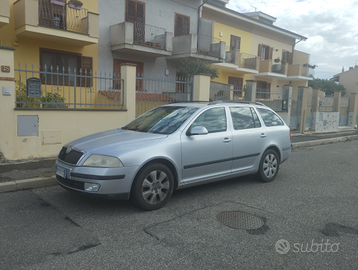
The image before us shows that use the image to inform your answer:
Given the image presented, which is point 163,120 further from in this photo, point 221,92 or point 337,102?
point 337,102

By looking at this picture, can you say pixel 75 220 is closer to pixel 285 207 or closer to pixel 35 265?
pixel 35 265

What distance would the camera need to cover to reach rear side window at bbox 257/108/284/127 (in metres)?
6.33

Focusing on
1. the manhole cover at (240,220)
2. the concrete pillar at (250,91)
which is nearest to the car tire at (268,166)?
the manhole cover at (240,220)

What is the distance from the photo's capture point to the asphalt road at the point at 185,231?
3.09 m

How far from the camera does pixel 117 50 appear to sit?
15047mm

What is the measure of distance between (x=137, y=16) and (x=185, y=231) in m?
14.4

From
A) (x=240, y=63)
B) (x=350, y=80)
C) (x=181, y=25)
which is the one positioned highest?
(x=181, y=25)

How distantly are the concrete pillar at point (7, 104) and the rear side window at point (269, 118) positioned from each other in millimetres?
5494

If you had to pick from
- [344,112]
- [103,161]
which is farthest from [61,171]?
[344,112]

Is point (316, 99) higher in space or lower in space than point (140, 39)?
lower

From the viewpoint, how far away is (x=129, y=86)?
8.98 m

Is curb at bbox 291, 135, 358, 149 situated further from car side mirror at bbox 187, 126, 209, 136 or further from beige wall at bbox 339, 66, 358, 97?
beige wall at bbox 339, 66, 358, 97

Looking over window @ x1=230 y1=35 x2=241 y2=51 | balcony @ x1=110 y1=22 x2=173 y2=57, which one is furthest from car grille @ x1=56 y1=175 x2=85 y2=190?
window @ x1=230 y1=35 x2=241 y2=51

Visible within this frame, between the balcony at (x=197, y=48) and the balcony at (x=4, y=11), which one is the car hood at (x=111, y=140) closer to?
the balcony at (x=4, y=11)
